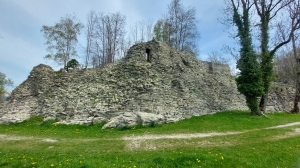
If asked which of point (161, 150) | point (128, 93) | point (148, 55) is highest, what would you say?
point (148, 55)

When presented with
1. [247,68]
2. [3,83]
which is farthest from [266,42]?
[3,83]

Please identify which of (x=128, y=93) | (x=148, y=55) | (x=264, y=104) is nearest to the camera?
(x=128, y=93)

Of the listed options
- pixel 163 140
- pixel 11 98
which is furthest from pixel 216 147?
pixel 11 98

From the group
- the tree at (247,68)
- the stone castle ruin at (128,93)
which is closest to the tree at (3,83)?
the stone castle ruin at (128,93)

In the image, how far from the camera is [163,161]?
604 cm

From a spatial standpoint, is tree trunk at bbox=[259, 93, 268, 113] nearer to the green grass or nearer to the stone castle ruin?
the stone castle ruin

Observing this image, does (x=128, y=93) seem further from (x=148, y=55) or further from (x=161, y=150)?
(x=161, y=150)

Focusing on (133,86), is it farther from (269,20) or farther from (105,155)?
(269,20)

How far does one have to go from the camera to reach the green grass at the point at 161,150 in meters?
6.02

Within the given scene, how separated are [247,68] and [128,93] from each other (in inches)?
412

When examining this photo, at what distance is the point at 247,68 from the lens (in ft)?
54.6

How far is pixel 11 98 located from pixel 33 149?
11348 millimetres

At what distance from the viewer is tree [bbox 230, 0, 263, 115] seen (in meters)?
16.3

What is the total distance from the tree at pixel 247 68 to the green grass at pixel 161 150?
362 centimetres
